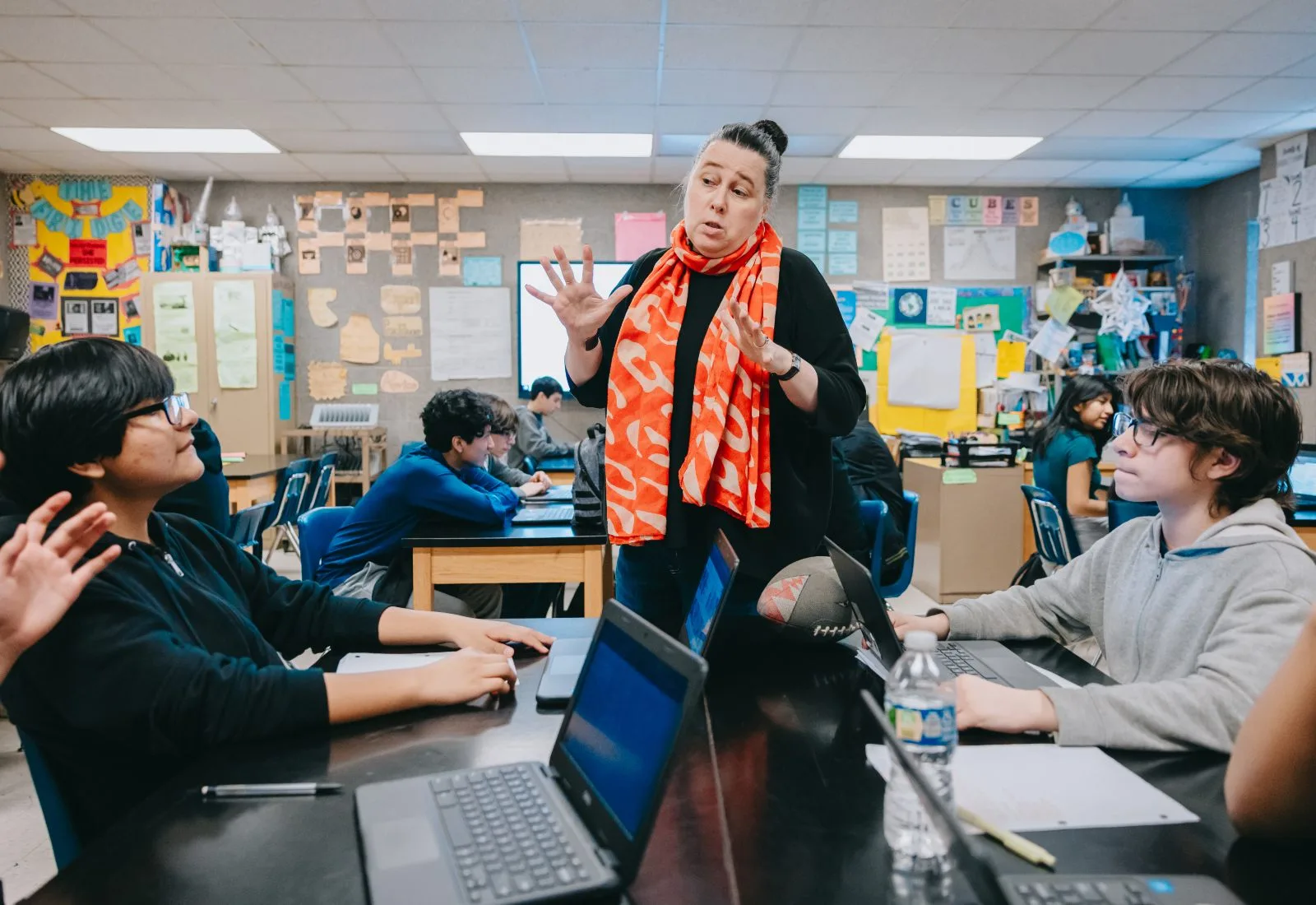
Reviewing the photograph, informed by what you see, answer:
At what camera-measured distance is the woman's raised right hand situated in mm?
1510

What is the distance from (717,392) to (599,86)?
311cm

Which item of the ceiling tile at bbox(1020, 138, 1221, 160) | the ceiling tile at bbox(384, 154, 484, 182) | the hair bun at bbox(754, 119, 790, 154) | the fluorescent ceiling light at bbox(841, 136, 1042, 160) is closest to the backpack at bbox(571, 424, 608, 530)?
the hair bun at bbox(754, 119, 790, 154)

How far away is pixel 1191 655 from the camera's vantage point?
117 cm

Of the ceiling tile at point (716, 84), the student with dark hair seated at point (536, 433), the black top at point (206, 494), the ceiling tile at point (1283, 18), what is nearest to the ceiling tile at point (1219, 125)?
the ceiling tile at point (1283, 18)

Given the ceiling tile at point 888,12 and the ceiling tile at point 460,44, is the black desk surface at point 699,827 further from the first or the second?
the ceiling tile at point 460,44

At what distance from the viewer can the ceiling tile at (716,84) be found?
13.0ft

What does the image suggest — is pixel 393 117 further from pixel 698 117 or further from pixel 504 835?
pixel 504 835

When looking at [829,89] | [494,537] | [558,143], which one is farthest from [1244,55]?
[494,537]

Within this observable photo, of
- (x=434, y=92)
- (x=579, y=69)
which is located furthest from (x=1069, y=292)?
(x=434, y=92)

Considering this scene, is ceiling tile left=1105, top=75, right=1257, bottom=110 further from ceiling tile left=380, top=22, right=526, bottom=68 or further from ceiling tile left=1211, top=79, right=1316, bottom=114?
ceiling tile left=380, top=22, right=526, bottom=68

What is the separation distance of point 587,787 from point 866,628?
1.65ft

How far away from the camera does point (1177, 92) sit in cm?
414

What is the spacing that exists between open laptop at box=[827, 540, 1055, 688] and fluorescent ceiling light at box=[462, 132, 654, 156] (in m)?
4.15

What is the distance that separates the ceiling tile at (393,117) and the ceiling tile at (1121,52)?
2.95 metres
